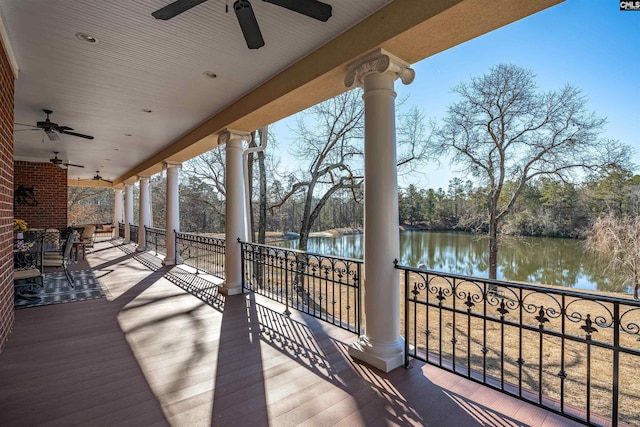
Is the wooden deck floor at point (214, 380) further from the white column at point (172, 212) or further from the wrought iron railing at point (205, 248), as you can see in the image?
the white column at point (172, 212)

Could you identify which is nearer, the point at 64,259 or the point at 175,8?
the point at 175,8

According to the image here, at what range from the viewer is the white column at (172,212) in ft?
23.9

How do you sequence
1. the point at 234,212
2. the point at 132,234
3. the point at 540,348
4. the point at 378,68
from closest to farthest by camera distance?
the point at 540,348 → the point at 378,68 → the point at 234,212 → the point at 132,234

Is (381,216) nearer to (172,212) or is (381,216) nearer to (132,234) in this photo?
(172,212)

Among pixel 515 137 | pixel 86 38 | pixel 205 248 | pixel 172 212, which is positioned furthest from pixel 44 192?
pixel 515 137

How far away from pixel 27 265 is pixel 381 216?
561cm

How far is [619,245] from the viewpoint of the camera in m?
8.67

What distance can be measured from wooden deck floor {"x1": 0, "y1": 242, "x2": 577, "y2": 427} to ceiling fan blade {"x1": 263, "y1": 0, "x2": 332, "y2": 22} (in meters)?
2.49

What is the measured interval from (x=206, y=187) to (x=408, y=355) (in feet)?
47.6

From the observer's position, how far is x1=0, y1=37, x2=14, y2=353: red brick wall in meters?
2.84

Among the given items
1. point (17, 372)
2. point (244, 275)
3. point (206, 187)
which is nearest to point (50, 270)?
point (244, 275)

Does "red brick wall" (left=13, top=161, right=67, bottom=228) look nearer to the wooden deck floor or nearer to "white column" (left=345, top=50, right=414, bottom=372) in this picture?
the wooden deck floor

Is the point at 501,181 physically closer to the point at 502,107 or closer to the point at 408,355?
the point at 502,107

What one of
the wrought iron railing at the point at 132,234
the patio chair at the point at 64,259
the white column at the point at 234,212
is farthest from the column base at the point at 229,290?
the wrought iron railing at the point at 132,234
